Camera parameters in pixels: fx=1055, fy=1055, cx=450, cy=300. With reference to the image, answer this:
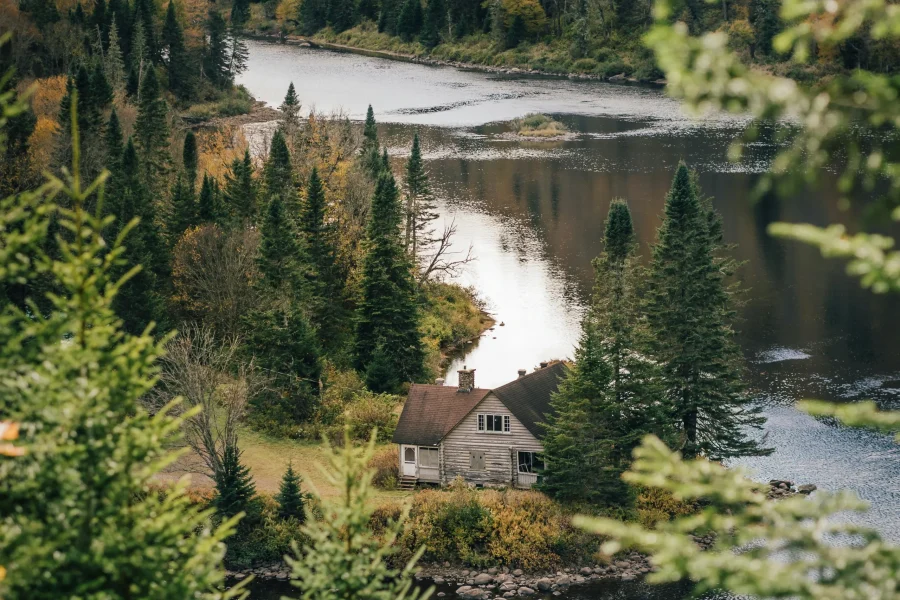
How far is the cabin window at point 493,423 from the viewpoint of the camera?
38.8 metres

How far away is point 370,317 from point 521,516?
1485 cm

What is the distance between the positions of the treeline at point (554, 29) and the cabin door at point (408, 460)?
80.2 m

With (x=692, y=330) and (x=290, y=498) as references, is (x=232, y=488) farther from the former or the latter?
(x=692, y=330)

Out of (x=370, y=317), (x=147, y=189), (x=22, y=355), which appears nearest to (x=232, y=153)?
(x=147, y=189)

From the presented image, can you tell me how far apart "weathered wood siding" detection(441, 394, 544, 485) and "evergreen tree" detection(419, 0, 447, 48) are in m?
111

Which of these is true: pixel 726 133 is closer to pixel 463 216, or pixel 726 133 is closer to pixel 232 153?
pixel 463 216

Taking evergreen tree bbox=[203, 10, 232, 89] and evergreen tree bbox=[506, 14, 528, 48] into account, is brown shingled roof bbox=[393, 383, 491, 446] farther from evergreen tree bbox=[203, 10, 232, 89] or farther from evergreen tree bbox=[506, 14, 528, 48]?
evergreen tree bbox=[506, 14, 528, 48]

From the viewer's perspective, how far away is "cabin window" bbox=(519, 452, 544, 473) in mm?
38656

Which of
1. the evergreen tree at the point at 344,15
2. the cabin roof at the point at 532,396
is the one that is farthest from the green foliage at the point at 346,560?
the evergreen tree at the point at 344,15

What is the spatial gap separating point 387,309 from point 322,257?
6.36m

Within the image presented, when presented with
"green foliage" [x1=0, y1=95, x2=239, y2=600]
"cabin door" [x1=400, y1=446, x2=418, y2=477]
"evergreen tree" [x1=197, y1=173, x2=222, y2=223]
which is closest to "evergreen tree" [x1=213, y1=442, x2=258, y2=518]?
"cabin door" [x1=400, y1=446, x2=418, y2=477]

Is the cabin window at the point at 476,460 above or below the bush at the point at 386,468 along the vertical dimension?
above

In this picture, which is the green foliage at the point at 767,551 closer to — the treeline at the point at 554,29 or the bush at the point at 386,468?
the bush at the point at 386,468

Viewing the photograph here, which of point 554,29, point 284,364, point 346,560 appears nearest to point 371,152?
point 284,364
